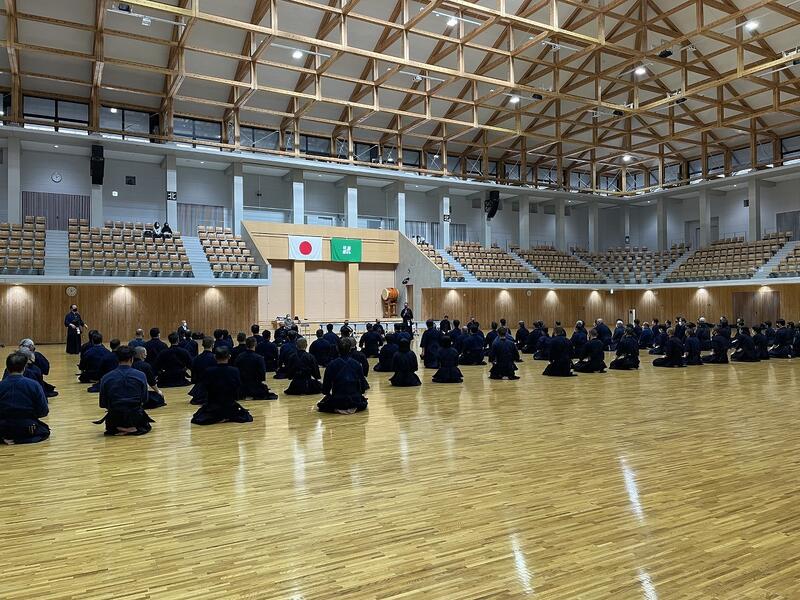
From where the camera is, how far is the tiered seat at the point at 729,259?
31.5 m

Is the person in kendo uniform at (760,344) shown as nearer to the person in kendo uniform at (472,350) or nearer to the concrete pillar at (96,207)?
the person in kendo uniform at (472,350)

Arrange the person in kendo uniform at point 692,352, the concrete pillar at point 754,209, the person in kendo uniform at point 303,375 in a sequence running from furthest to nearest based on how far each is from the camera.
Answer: the concrete pillar at point 754,209
the person in kendo uniform at point 692,352
the person in kendo uniform at point 303,375

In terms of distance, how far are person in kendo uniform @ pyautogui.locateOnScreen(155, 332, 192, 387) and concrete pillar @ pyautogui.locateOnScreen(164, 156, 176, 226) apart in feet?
58.3

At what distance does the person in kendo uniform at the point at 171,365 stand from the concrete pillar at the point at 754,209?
3411 centimetres

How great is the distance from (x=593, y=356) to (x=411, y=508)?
1079cm

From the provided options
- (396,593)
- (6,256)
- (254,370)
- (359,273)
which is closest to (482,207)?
(359,273)

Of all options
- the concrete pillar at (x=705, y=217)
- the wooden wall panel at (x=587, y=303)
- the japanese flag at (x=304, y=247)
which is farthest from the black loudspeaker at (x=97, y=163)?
the concrete pillar at (x=705, y=217)

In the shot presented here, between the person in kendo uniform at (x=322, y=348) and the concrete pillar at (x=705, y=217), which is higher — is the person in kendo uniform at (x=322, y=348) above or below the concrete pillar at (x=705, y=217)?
below

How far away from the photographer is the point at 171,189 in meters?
27.2

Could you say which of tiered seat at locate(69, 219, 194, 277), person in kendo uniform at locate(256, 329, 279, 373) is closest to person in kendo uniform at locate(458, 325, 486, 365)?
person in kendo uniform at locate(256, 329, 279, 373)

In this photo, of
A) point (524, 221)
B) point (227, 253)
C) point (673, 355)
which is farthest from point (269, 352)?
point (524, 221)

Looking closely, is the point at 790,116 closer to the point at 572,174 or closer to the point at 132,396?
the point at 572,174

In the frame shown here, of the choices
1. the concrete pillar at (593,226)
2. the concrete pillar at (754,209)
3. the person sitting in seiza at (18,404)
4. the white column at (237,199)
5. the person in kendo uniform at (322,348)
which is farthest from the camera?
the concrete pillar at (593,226)

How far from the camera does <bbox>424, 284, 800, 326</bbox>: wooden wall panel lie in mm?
31703
